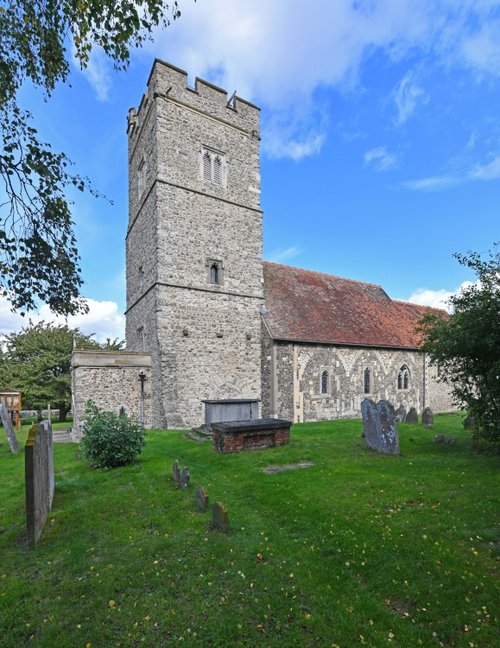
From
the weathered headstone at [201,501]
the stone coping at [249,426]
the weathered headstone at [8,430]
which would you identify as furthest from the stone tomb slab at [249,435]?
the weathered headstone at [8,430]

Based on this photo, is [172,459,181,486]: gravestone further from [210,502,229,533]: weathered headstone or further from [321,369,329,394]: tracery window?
[321,369,329,394]: tracery window

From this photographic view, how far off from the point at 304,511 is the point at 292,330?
12397mm

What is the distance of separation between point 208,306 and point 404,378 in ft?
41.3

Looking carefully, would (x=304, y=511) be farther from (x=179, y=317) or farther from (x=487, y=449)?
(x=179, y=317)

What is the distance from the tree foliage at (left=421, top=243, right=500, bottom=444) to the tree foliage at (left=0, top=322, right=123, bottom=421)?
22.5 meters

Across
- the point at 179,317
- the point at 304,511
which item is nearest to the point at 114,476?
the point at 304,511

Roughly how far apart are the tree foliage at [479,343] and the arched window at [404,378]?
39.3 ft

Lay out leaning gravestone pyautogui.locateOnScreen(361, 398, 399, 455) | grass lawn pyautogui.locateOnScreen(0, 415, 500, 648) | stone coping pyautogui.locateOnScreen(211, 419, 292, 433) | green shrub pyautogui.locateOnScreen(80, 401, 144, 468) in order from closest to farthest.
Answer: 1. grass lawn pyautogui.locateOnScreen(0, 415, 500, 648)
2. green shrub pyautogui.locateOnScreen(80, 401, 144, 468)
3. leaning gravestone pyautogui.locateOnScreen(361, 398, 399, 455)
4. stone coping pyautogui.locateOnScreen(211, 419, 292, 433)

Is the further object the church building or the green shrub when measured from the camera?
the church building

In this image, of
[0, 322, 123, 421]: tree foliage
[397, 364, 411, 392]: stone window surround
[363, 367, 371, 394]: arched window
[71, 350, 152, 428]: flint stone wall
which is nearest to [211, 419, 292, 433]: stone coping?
[71, 350, 152, 428]: flint stone wall

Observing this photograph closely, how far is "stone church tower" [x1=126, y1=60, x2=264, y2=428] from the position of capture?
15375 millimetres

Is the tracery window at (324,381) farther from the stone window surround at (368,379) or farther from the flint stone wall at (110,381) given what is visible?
the flint stone wall at (110,381)

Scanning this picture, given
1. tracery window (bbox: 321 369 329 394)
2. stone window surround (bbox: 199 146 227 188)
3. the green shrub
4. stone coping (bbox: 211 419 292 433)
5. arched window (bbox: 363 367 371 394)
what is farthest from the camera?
arched window (bbox: 363 367 371 394)

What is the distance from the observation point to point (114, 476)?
25.7 ft
